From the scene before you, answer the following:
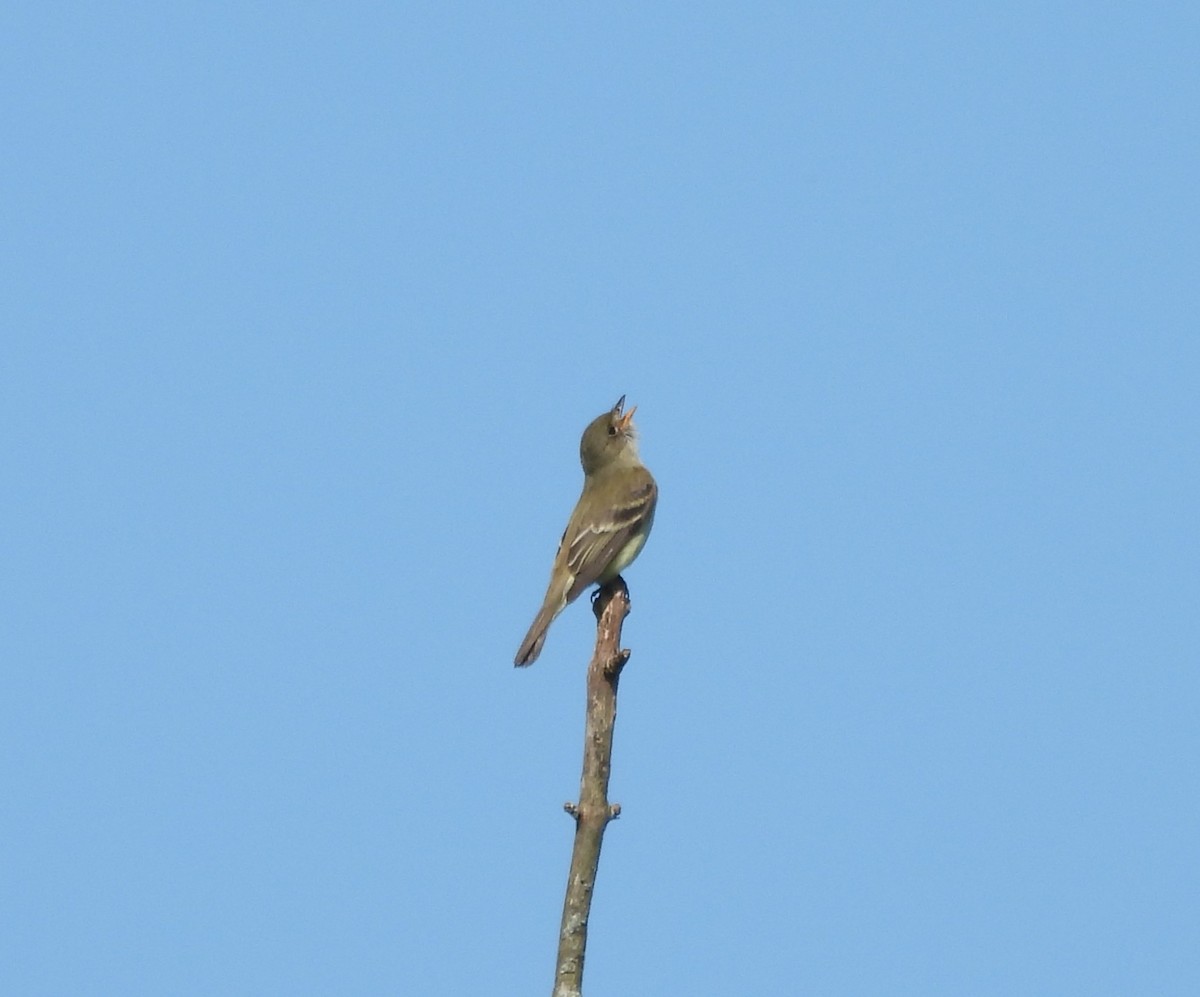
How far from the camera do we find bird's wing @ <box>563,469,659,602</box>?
15.1 metres

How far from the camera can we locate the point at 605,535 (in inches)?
612

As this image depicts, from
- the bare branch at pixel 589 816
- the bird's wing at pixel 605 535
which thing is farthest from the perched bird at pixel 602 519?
the bare branch at pixel 589 816

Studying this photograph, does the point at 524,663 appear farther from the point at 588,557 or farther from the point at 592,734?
the point at 592,734

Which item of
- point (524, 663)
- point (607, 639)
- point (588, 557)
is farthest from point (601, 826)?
point (588, 557)

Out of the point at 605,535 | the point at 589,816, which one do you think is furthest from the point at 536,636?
the point at 589,816

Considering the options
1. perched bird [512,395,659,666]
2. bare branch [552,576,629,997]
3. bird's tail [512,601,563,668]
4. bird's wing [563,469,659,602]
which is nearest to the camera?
bare branch [552,576,629,997]

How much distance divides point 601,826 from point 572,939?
0.58 m

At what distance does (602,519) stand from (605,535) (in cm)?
26

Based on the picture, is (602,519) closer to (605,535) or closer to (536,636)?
(605,535)

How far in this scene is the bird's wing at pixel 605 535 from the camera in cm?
1506

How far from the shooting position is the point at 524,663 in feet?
45.4

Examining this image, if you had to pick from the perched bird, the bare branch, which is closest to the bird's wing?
the perched bird

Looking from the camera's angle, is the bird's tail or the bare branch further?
the bird's tail

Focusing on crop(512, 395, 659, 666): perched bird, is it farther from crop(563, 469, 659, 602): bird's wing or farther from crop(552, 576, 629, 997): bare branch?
crop(552, 576, 629, 997): bare branch
